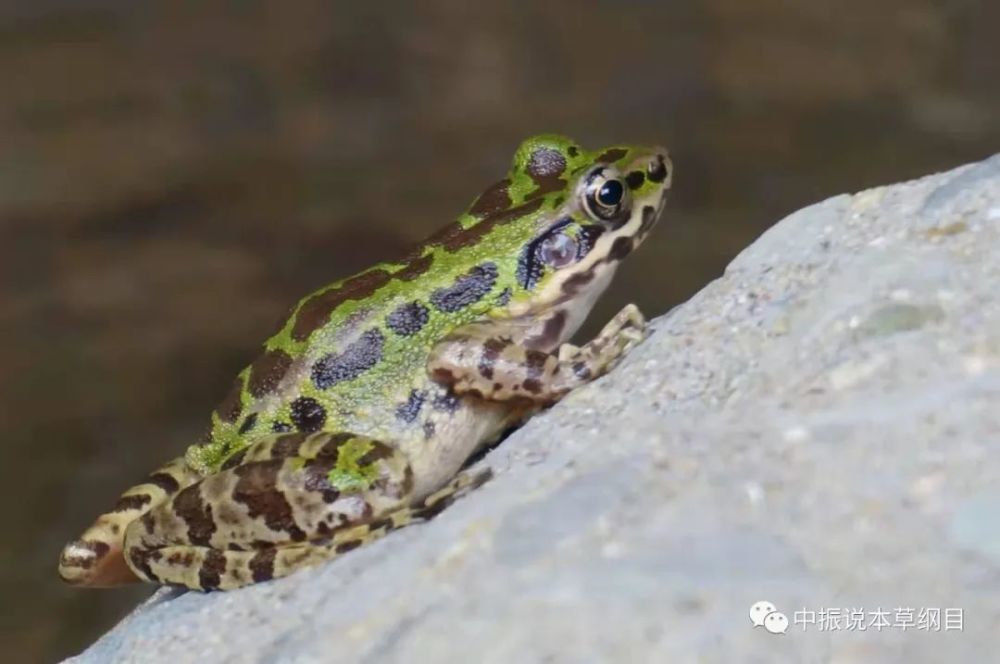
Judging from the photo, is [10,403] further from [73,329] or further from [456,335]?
[456,335]

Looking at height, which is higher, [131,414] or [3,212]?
[3,212]

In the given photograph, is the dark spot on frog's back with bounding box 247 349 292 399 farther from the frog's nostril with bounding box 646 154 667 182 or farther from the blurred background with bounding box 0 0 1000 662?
the blurred background with bounding box 0 0 1000 662

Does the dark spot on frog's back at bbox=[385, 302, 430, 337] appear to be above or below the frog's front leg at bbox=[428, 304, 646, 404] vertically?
above

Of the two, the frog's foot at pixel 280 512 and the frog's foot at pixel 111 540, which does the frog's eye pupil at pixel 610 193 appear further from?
the frog's foot at pixel 111 540

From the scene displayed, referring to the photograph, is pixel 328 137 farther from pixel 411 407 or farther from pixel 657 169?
pixel 411 407

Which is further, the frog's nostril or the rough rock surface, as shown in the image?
the frog's nostril

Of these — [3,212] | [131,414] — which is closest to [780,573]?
[131,414]

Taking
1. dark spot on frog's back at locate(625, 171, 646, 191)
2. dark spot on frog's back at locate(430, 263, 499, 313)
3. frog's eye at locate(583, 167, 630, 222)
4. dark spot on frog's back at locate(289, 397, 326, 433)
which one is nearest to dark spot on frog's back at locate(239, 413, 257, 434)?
dark spot on frog's back at locate(289, 397, 326, 433)
